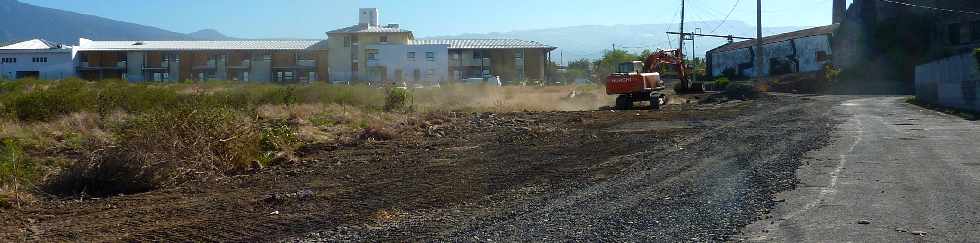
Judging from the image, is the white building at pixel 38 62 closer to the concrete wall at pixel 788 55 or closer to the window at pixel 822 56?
the concrete wall at pixel 788 55

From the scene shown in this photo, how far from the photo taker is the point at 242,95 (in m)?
32.7

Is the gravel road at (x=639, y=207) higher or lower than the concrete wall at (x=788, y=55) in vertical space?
lower

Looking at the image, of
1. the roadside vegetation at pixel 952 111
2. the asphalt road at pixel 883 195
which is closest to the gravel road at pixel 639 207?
the asphalt road at pixel 883 195

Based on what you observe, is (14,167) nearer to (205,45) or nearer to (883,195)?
(883,195)

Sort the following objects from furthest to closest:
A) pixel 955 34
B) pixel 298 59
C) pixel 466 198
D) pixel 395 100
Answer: pixel 298 59
pixel 955 34
pixel 395 100
pixel 466 198

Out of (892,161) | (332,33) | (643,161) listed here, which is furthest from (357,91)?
(332,33)

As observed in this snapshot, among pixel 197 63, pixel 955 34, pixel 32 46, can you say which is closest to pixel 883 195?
pixel 955 34

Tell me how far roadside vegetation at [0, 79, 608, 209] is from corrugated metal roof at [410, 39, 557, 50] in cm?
5460

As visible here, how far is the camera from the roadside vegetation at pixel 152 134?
1269 centimetres

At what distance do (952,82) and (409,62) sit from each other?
5703cm

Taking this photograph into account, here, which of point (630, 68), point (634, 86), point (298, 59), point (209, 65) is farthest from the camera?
point (298, 59)

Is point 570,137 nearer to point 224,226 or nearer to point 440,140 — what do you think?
point 440,140

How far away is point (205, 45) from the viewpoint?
86562 mm

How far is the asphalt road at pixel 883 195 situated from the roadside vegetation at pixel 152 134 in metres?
8.75
